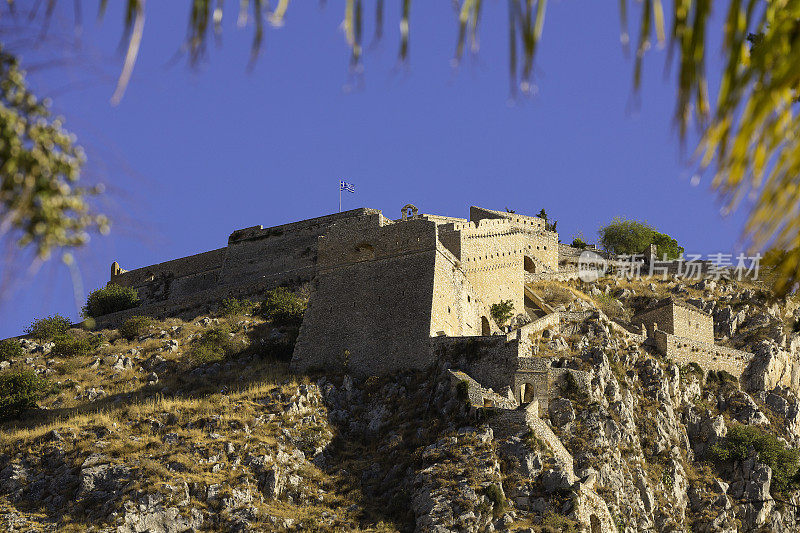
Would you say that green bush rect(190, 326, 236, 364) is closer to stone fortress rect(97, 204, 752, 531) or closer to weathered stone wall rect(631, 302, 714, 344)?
stone fortress rect(97, 204, 752, 531)

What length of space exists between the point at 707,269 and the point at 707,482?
89.8 feet

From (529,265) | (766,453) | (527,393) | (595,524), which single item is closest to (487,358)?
(527,393)

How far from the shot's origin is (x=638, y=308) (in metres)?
56.0

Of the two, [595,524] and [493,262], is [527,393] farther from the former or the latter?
[493,262]

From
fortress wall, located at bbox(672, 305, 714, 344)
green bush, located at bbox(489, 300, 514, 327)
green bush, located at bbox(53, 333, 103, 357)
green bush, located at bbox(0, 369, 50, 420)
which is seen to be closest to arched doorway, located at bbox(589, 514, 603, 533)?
green bush, located at bbox(489, 300, 514, 327)

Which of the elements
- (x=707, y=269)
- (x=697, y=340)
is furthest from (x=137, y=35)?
(x=707, y=269)

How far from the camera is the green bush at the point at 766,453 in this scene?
37.4m

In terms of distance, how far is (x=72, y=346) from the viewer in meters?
47.7

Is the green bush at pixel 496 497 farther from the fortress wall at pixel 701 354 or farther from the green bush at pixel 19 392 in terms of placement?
the green bush at pixel 19 392

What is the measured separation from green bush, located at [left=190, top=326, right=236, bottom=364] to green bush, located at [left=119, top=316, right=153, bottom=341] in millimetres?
5176

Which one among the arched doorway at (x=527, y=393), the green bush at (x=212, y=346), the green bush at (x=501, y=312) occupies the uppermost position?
the green bush at (x=501, y=312)

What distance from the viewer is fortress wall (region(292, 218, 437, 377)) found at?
3694cm

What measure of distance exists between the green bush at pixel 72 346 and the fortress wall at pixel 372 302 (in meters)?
13.7

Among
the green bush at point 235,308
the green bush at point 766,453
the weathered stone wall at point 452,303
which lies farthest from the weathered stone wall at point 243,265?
the green bush at point 766,453
